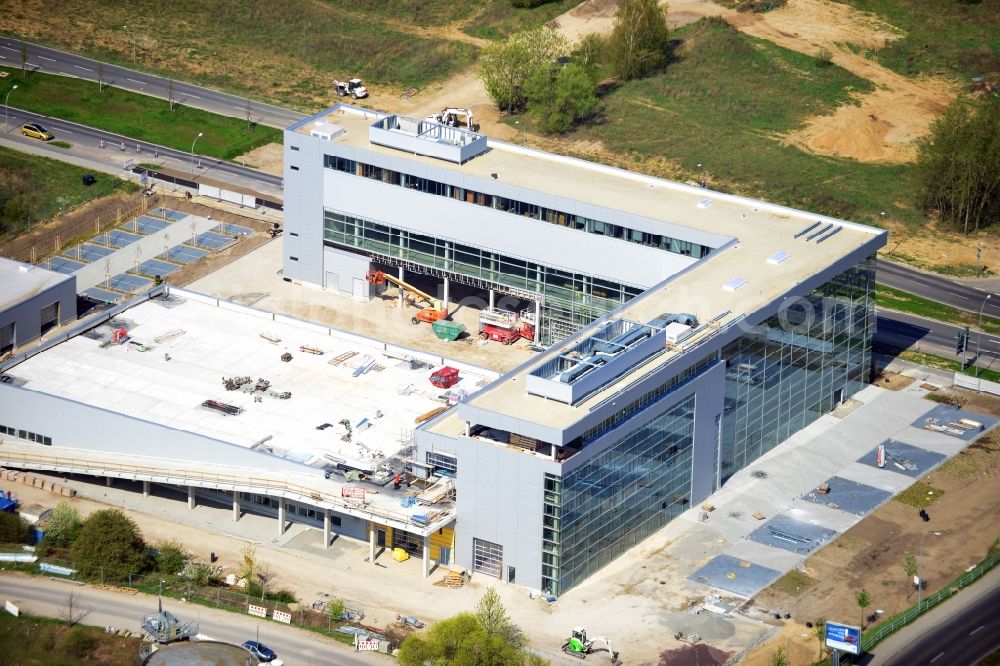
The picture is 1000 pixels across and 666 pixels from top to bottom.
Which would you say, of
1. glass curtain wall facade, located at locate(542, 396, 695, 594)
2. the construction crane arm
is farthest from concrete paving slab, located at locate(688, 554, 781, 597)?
the construction crane arm

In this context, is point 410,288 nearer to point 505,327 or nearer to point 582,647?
point 505,327

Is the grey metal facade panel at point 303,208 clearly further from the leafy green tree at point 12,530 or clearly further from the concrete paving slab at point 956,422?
the concrete paving slab at point 956,422

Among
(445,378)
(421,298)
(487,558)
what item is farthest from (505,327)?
(487,558)

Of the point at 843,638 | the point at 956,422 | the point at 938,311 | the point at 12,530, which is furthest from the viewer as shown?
the point at 938,311

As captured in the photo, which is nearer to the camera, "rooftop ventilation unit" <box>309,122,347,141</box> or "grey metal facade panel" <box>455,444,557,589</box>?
"grey metal facade panel" <box>455,444,557,589</box>

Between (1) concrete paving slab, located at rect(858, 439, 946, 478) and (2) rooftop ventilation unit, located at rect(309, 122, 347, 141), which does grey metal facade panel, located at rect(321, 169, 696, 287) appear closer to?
(2) rooftop ventilation unit, located at rect(309, 122, 347, 141)

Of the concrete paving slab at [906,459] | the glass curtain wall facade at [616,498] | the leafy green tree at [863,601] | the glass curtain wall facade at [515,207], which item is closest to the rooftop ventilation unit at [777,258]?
the glass curtain wall facade at [515,207]

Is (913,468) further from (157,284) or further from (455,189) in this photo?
(157,284)
